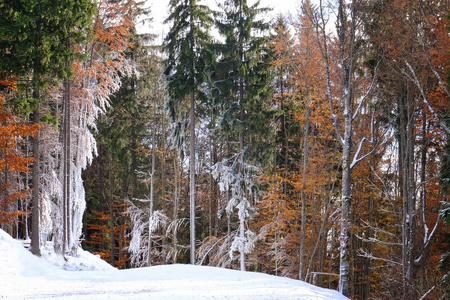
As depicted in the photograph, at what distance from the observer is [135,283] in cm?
959

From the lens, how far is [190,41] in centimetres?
1633

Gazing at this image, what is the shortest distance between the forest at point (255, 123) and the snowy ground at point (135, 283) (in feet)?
3.89

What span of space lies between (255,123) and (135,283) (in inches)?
355

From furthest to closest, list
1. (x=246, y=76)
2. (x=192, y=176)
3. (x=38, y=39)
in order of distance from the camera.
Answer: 1. (x=246, y=76)
2. (x=192, y=176)
3. (x=38, y=39)

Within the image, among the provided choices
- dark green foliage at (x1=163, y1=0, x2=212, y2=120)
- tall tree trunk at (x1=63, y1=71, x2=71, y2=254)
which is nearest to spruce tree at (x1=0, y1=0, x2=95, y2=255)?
tall tree trunk at (x1=63, y1=71, x2=71, y2=254)

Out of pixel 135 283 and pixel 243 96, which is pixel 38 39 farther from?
pixel 243 96

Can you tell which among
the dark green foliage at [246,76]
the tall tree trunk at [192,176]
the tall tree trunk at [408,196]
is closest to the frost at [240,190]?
the dark green foliage at [246,76]

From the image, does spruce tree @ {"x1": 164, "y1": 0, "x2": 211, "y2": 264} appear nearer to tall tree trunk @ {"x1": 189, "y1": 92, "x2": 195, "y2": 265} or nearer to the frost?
tall tree trunk @ {"x1": 189, "y1": 92, "x2": 195, "y2": 265}

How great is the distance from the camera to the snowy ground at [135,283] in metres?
8.06

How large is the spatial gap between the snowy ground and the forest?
3.89ft

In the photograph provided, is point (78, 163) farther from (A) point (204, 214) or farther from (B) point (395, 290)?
(B) point (395, 290)

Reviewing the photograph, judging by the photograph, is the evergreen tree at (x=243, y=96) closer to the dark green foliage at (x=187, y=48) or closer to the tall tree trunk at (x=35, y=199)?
the dark green foliage at (x=187, y=48)

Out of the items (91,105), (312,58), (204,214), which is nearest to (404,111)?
(312,58)

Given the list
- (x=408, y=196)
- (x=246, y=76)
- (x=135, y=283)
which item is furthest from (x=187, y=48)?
(x=408, y=196)
